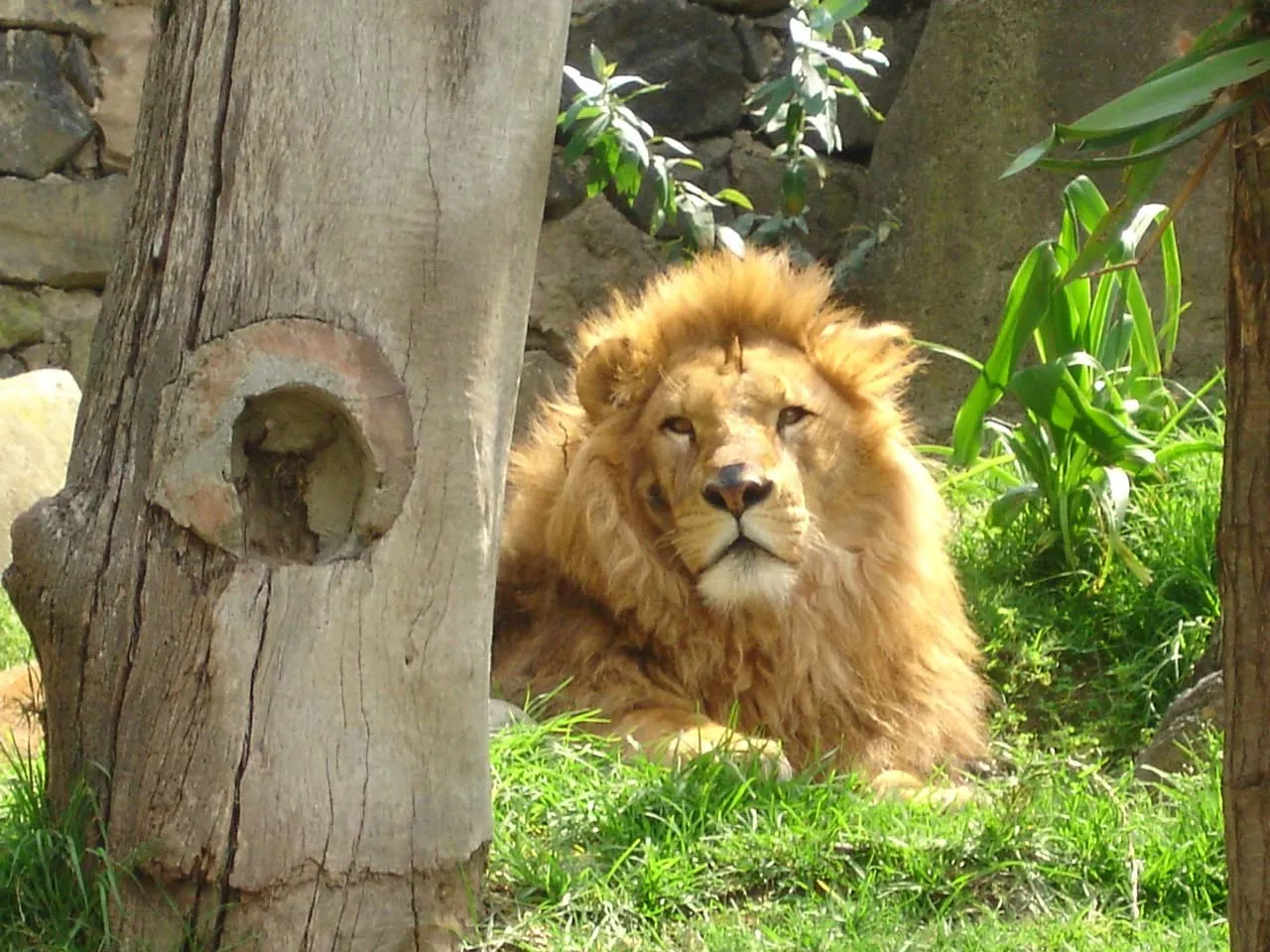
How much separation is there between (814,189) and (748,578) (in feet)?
11.9

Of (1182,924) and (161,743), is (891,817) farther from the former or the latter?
(161,743)

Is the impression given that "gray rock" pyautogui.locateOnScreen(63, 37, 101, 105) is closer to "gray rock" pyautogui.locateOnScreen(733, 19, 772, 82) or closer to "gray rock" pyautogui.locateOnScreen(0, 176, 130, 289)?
"gray rock" pyautogui.locateOnScreen(0, 176, 130, 289)

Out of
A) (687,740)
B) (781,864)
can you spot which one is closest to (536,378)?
(687,740)

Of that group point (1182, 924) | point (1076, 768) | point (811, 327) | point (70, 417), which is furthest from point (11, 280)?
point (1182, 924)

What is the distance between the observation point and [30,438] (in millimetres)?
6406

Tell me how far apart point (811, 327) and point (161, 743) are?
8.02 feet

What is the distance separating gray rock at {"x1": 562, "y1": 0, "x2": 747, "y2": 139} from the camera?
7.18 meters

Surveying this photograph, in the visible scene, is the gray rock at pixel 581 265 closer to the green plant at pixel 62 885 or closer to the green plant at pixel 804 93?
the green plant at pixel 804 93

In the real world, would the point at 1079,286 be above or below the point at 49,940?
above

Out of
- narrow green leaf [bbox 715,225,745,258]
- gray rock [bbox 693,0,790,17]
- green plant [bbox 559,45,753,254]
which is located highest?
gray rock [bbox 693,0,790,17]

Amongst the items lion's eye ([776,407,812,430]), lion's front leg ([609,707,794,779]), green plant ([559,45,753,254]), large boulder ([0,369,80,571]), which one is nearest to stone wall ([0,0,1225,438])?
large boulder ([0,369,80,571])

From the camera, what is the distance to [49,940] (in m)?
2.84

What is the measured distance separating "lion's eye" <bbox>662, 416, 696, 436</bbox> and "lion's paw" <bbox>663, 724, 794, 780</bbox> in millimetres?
765

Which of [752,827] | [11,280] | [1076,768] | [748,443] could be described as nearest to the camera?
[752,827]
